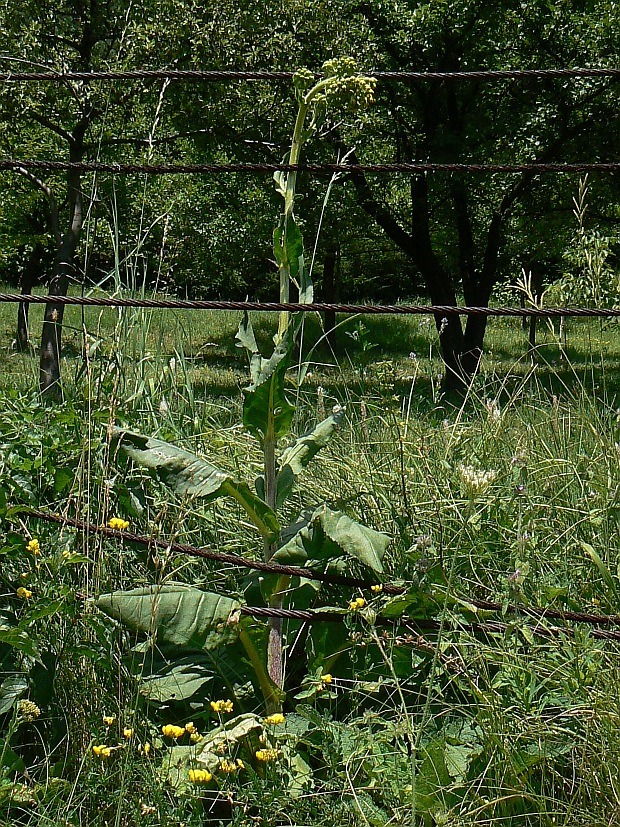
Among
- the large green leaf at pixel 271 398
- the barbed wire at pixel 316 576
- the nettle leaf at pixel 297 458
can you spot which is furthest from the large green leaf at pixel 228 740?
the large green leaf at pixel 271 398

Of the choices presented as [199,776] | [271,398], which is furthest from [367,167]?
[199,776]

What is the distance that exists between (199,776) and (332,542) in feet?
2.08

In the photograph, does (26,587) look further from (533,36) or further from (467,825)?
(533,36)

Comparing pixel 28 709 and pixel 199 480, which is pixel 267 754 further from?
pixel 199 480

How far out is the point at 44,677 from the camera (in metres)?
2.09

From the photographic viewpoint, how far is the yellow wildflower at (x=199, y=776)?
5.40 ft

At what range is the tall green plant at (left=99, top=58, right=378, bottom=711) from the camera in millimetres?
1945

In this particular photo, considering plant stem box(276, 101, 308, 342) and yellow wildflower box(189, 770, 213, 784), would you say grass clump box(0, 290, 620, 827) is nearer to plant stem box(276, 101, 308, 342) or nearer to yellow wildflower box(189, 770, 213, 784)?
yellow wildflower box(189, 770, 213, 784)

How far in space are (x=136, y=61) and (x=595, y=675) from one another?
11317 mm

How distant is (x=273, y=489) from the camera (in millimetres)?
2146

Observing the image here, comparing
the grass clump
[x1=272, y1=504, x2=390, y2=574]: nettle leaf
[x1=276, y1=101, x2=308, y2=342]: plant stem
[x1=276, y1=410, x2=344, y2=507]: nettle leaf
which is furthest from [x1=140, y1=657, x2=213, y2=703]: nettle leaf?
[x1=276, y1=101, x2=308, y2=342]: plant stem

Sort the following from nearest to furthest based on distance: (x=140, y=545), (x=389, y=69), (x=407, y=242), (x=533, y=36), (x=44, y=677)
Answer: (x=44, y=677), (x=140, y=545), (x=533, y=36), (x=389, y=69), (x=407, y=242)

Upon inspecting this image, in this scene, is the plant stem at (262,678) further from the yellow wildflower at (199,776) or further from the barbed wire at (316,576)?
the yellow wildflower at (199,776)

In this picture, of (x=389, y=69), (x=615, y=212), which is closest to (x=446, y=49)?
(x=389, y=69)
